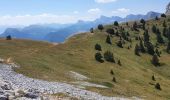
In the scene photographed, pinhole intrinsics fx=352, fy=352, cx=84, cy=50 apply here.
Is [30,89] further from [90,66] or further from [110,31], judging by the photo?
[110,31]

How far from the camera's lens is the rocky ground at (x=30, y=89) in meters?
37.3

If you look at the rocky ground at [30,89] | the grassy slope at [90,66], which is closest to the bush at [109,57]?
the grassy slope at [90,66]

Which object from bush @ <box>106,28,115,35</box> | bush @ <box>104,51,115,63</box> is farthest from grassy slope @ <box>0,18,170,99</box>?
bush @ <box>106,28,115,35</box>

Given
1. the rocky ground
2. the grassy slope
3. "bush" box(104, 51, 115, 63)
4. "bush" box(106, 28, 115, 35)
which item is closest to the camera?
the rocky ground

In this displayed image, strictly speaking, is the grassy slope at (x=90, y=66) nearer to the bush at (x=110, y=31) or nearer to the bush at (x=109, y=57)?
the bush at (x=109, y=57)

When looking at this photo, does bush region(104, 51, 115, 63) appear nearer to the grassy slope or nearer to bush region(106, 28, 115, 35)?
the grassy slope

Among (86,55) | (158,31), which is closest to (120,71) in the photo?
(86,55)

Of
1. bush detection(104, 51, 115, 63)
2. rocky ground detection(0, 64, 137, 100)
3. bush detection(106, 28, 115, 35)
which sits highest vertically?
bush detection(106, 28, 115, 35)

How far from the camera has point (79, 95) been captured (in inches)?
1877

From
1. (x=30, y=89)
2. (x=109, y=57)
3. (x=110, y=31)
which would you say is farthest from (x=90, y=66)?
(x=110, y=31)

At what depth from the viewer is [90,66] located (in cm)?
9056

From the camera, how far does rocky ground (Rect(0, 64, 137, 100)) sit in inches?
1470

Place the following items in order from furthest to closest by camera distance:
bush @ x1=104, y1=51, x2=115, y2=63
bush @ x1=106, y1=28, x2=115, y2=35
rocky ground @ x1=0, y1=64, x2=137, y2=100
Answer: bush @ x1=106, y1=28, x2=115, y2=35 → bush @ x1=104, y1=51, x2=115, y2=63 → rocky ground @ x1=0, y1=64, x2=137, y2=100

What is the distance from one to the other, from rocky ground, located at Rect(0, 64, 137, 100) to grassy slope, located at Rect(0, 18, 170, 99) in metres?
4.05
